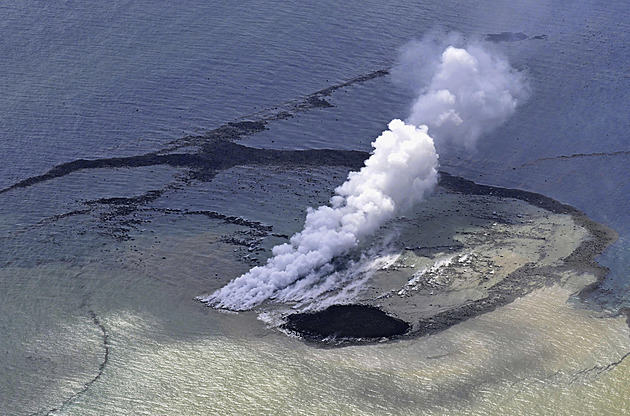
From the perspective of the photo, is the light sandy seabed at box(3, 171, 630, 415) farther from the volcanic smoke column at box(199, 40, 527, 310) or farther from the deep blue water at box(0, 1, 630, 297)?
the deep blue water at box(0, 1, 630, 297)

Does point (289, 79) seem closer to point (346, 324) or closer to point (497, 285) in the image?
point (497, 285)

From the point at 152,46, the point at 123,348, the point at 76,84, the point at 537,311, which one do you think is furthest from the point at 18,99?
the point at 537,311

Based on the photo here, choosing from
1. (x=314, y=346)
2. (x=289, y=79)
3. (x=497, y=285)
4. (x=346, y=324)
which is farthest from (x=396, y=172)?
(x=289, y=79)

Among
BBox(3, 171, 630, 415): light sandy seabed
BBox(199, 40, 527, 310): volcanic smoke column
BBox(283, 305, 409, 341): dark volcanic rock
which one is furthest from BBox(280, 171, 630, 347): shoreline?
BBox(199, 40, 527, 310): volcanic smoke column

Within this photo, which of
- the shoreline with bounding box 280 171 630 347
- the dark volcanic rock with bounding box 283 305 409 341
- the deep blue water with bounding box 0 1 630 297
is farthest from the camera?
the deep blue water with bounding box 0 1 630 297

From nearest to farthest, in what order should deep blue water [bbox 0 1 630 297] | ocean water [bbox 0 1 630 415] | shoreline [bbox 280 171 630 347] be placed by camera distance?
ocean water [bbox 0 1 630 415]
shoreline [bbox 280 171 630 347]
deep blue water [bbox 0 1 630 297]

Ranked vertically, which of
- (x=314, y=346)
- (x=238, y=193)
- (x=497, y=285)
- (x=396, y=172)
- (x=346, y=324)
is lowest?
(x=314, y=346)
